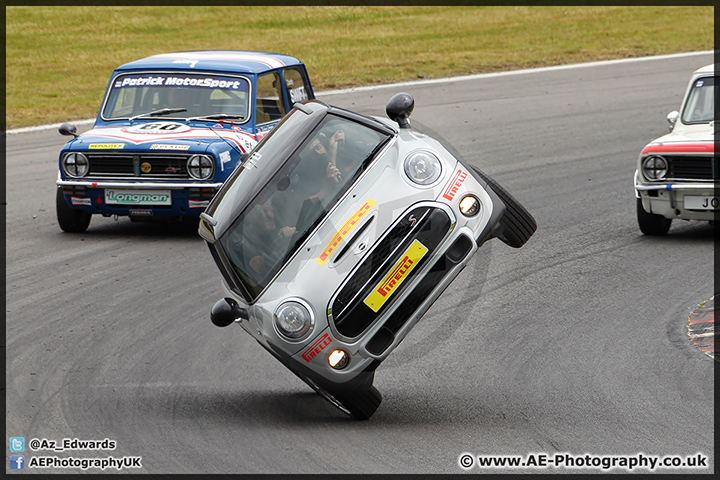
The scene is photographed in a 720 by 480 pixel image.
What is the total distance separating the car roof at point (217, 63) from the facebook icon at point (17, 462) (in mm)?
6438

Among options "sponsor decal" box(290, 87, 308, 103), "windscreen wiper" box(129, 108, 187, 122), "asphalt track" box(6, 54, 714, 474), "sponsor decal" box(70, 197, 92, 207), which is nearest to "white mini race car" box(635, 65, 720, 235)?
"asphalt track" box(6, 54, 714, 474)

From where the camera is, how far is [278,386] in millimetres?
6457

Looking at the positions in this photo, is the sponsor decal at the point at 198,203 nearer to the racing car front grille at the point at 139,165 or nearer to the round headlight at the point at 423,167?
the racing car front grille at the point at 139,165

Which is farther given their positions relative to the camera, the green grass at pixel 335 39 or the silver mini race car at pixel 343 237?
the green grass at pixel 335 39

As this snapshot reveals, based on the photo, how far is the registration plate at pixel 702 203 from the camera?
9141 millimetres

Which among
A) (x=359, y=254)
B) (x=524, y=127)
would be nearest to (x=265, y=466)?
(x=359, y=254)

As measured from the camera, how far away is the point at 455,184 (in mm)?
5684

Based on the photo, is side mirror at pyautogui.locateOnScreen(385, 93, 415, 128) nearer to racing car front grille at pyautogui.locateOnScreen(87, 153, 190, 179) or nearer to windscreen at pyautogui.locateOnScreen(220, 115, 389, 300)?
windscreen at pyautogui.locateOnScreen(220, 115, 389, 300)

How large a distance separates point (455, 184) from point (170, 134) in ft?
17.6

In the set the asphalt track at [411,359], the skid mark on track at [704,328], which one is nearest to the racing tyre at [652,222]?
the asphalt track at [411,359]

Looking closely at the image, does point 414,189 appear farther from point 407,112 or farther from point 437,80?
point 437,80

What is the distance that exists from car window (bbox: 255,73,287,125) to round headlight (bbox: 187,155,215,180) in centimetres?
91

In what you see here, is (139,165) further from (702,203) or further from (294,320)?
(702,203)

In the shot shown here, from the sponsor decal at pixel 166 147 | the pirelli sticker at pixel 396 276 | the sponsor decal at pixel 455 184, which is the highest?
the sponsor decal at pixel 455 184
